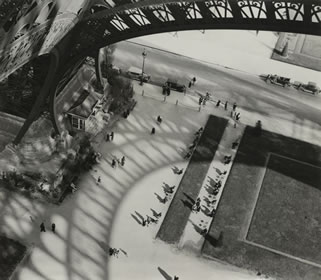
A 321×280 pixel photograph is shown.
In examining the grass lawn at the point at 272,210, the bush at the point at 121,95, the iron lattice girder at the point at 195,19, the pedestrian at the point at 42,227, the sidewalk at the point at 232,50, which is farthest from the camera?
the sidewalk at the point at 232,50

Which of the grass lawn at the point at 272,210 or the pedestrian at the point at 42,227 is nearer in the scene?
the pedestrian at the point at 42,227

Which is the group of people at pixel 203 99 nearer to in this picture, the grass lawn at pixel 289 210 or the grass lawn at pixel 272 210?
the grass lawn at pixel 272 210

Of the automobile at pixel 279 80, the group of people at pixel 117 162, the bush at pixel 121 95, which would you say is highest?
the automobile at pixel 279 80

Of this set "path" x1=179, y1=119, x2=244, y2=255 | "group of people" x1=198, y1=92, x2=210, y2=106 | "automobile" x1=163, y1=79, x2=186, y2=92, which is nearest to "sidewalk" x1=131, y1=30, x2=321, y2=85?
"automobile" x1=163, y1=79, x2=186, y2=92

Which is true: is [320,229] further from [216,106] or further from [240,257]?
[216,106]

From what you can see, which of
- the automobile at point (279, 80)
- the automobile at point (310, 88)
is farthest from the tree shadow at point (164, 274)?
the automobile at point (310, 88)

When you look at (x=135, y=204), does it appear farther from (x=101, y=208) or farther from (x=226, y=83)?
(x=226, y=83)
